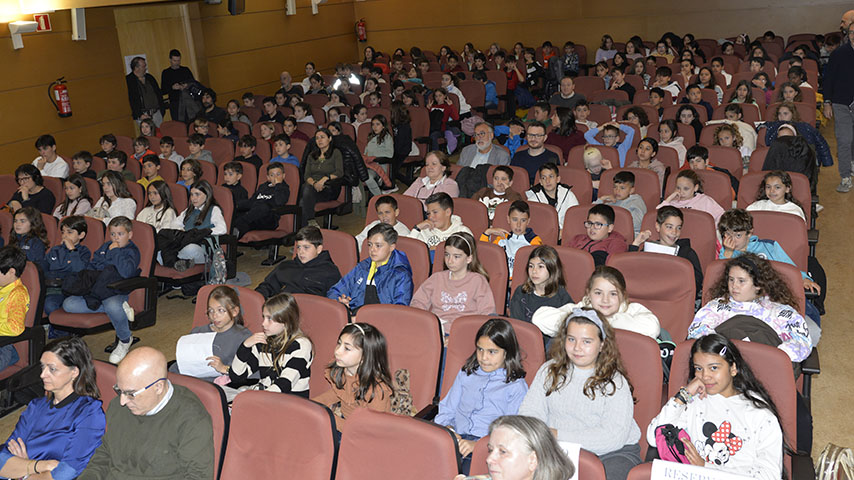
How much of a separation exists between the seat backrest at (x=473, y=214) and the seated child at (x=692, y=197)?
125 centimetres

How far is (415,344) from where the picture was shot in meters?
3.40

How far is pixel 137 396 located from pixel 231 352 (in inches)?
37.8

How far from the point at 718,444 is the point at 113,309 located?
12.1 feet

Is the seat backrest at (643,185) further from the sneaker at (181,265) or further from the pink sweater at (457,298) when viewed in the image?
the sneaker at (181,265)

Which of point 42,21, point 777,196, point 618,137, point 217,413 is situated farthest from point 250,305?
point 42,21

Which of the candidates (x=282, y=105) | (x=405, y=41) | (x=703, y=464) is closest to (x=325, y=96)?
(x=282, y=105)

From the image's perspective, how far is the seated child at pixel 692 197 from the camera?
511cm

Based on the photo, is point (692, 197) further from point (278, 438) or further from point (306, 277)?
point (278, 438)

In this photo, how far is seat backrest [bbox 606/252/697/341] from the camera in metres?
3.77

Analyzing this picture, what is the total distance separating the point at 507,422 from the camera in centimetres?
226

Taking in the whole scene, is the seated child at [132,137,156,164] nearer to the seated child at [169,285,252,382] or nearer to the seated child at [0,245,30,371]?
the seated child at [0,245,30,371]

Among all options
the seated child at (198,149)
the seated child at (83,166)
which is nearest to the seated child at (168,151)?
the seated child at (198,149)

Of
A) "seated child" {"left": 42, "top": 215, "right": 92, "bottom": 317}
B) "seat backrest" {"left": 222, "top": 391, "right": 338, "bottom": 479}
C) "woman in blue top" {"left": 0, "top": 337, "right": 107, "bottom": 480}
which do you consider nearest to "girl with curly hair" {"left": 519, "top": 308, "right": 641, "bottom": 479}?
"seat backrest" {"left": 222, "top": 391, "right": 338, "bottom": 479}

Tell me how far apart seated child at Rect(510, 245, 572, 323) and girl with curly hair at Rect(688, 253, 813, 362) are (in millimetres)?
672
